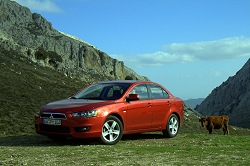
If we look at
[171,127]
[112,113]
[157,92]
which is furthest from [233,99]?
[112,113]

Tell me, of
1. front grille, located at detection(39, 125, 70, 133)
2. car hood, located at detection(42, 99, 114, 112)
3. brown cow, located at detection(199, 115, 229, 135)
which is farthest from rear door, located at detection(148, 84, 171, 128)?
brown cow, located at detection(199, 115, 229, 135)

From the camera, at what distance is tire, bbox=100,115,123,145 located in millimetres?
10789

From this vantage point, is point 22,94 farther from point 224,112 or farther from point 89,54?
point 224,112

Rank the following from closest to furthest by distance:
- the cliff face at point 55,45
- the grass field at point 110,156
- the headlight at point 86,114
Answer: the grass field at point 110,156
the headlight at point 86,114
the cliff face at point 55,45

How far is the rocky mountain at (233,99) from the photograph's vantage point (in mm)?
110562

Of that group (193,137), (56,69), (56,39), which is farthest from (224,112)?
(193,137)

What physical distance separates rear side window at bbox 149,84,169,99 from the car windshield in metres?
1.04

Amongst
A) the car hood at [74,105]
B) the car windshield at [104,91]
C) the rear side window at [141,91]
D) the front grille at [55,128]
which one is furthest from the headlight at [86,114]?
the rear side window at [141,91]

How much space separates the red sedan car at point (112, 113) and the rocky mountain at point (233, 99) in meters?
95.6

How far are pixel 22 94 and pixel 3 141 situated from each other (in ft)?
61.9

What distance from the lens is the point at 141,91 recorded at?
40.3 feet

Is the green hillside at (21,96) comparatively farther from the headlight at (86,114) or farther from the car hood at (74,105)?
the headlight at (86,114)

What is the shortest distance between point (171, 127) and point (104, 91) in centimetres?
267

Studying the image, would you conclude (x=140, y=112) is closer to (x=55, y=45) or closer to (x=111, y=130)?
(x=111, y=130)
